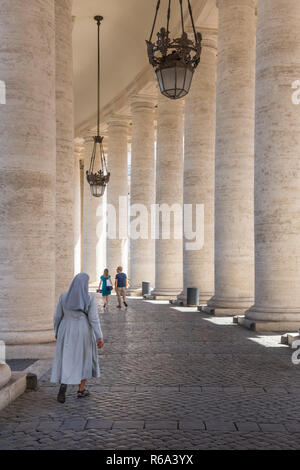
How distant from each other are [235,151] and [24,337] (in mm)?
22930

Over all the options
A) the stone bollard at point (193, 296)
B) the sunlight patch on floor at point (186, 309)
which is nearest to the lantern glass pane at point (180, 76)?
the sunlight patch on floor at point (186, 309)

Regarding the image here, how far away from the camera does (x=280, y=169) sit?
3228cm

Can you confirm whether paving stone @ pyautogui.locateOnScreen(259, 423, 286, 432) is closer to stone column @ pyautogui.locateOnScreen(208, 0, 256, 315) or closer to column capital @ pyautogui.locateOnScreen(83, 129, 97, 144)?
stone column @ pyautogui.locateOnScreen(208, 0, 256, 315)

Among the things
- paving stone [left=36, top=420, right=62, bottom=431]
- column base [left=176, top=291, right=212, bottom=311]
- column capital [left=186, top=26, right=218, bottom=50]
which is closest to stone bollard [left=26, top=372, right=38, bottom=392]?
paving stone [left=36, top=420, right=62, bottom=431]

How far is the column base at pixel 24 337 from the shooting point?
72.9 ft

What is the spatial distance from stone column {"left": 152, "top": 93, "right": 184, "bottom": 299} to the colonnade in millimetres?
97

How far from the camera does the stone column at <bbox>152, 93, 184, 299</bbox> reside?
58469mm

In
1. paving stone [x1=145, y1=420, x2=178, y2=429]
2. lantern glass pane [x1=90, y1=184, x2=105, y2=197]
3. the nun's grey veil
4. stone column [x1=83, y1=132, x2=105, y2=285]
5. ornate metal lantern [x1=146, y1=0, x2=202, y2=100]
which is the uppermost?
ornate metal lantern [x1=146, y1=0, x2=202, y2=100]

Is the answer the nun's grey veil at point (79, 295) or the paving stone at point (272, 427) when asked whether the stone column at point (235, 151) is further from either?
the paving stone at point (272, 427)

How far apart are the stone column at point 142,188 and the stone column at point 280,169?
3598 centimetres

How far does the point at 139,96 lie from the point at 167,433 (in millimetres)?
57291

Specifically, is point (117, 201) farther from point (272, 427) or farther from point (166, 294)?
point (272, 427)

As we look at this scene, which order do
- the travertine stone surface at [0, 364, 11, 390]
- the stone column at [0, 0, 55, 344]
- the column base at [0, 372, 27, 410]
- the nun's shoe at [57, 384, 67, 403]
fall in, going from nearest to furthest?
the column base at [0, 372, 27, 410]
the travertine stone surface at [0, 364, 11, 390]
the nun's shoe at [57, 384, 67, 403]
the stone column at [0, 0, 55, 344]
